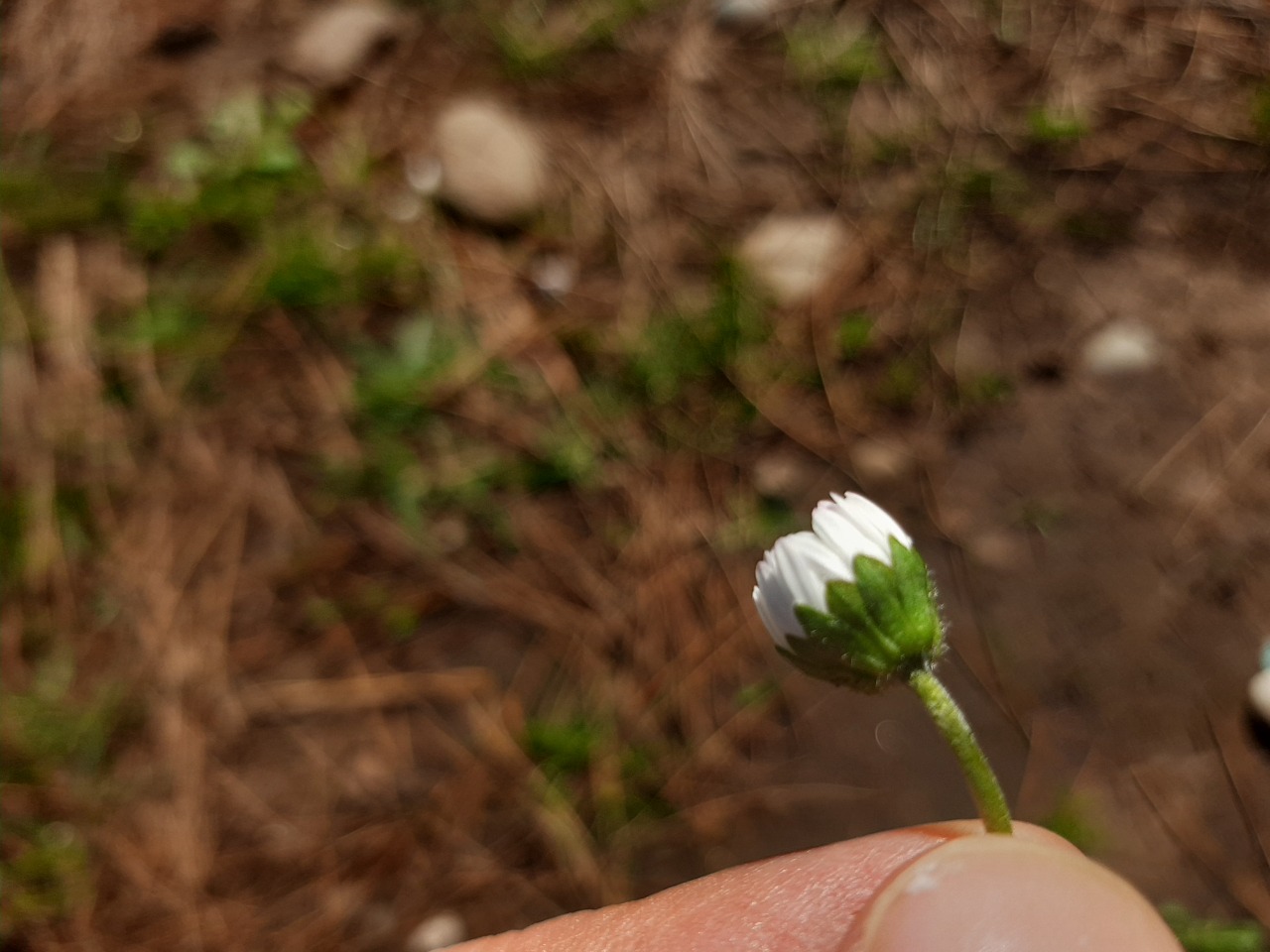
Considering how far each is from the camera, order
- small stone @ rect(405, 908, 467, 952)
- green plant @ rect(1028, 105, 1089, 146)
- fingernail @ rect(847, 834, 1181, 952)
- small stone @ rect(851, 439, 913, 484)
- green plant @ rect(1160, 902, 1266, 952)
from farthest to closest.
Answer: green plant @ rect(1028, 105, 1089, 146)
small stone @ rect(851, 439, 913, 484)
small stone @ rect(405, 908, 467, 952)
green plant @ rect(1160, 902, 1266, 952)
fingernail @ rect(847, 834, 1181, 952)

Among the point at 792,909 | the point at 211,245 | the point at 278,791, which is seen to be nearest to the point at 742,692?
the point at 792,909

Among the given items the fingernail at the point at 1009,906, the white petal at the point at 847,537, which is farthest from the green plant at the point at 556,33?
the fingernail at the point at 1009,906

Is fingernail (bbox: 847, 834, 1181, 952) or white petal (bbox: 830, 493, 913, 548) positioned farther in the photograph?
white petal (bbox: 830, 493, 913, 548)

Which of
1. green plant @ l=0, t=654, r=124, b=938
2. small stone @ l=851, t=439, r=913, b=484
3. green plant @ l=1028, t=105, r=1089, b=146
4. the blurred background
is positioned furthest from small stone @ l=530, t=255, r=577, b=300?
green plant @ l=0, t=654, r=124, b=938

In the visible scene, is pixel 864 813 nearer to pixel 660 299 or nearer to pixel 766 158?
pixel 660 299

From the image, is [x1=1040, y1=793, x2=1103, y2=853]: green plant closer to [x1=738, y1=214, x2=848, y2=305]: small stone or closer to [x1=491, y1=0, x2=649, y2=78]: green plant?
[x1=738, y1=214, x2=848, y2=305]: small stone

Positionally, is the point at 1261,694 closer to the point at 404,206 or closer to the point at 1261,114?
the point at 1261,114

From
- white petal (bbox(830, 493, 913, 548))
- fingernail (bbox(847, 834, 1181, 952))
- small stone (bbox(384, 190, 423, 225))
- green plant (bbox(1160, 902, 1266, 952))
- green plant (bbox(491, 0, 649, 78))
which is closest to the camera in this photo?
fingernail (bbox(847, 834, 1181, 952))
